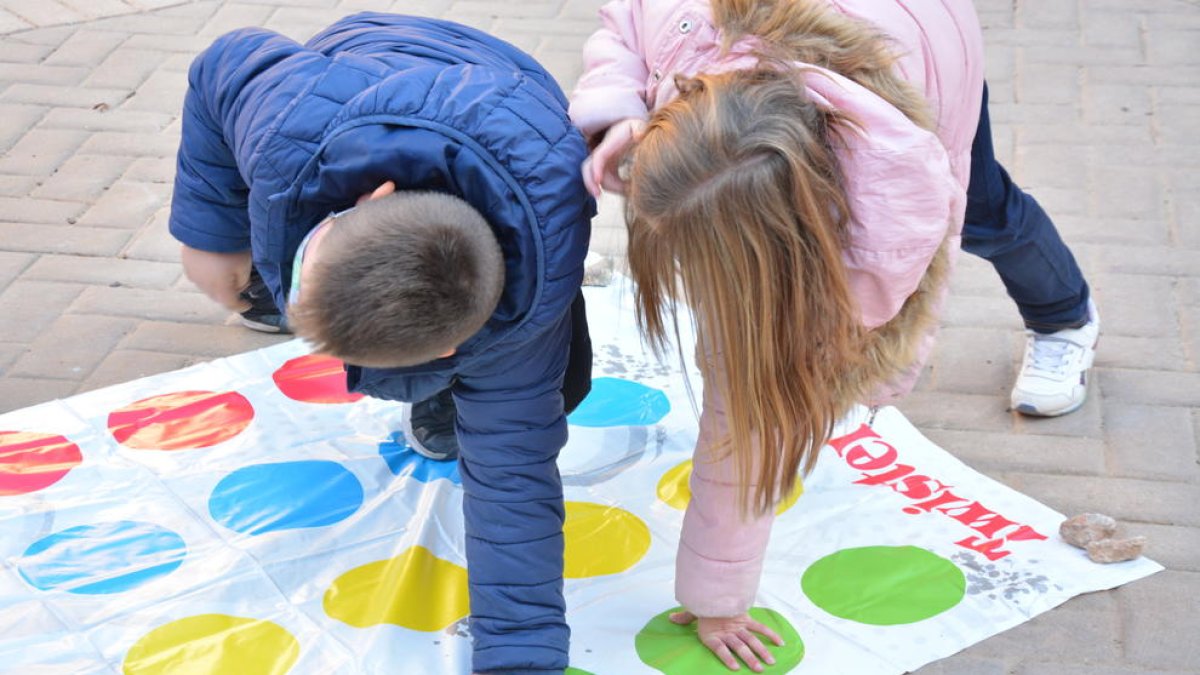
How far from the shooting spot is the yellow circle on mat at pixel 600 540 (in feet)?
6.31

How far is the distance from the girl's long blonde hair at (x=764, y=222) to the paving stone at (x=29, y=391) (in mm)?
1259

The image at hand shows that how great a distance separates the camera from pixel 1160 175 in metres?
2.90

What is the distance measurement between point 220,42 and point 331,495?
0.66 metres

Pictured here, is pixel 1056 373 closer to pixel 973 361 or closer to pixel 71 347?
pixel 973 361

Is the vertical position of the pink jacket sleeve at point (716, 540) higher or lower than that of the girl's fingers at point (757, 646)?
higher

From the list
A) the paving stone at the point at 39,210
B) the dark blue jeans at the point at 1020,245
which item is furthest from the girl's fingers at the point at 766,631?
the paving stone at the point at 39,210

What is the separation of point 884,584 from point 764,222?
780 mm

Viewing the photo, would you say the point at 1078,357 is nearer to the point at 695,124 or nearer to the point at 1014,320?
the point at 1014,320

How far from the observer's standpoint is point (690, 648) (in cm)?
176

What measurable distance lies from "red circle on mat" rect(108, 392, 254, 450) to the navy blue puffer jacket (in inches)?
21.0

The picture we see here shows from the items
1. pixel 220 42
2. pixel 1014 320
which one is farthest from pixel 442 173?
pixel 1014 320

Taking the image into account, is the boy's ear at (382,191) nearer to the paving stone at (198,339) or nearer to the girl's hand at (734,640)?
the girl's hand at (734,640)

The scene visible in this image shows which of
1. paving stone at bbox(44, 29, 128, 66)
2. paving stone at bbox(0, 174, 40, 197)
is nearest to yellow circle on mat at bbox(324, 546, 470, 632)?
paving stone at bbox(0, 174, 40, 197)

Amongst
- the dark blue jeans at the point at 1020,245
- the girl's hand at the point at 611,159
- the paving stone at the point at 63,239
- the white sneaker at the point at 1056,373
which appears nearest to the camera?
the girl's hand at the point at 611,159
